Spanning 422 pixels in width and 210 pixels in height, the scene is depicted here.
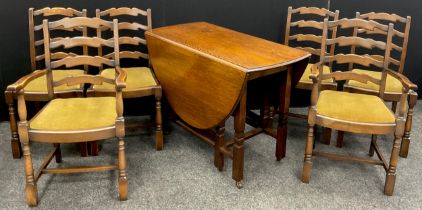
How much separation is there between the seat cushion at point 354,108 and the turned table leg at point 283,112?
0.69ft

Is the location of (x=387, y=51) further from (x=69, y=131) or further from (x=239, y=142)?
(x=69, y=131)

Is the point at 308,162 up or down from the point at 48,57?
down

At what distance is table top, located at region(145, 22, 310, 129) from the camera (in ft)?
8.61

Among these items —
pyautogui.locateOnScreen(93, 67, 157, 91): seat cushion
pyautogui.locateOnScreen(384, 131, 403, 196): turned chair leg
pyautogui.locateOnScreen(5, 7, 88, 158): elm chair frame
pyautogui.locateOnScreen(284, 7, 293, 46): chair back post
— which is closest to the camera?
pyautogui.locateOnScreen(384, 131, 403, 196): turned chair leg

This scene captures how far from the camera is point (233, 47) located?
294 centimetres

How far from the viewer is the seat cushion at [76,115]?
2.51 meters

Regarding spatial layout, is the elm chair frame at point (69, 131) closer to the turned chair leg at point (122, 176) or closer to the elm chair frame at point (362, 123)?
the turned chair leg at point (122, 176)

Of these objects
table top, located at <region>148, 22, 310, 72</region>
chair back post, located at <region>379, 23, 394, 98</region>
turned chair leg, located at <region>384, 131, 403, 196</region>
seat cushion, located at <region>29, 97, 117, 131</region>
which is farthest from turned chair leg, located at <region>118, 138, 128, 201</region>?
chair back post, located at <region>379, 23, 394, 98</region>

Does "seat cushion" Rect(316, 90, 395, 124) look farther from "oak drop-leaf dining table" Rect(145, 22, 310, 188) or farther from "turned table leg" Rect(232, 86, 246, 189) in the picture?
"turned table leg" Rect(232, 86, 246, 189)

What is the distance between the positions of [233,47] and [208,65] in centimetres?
29

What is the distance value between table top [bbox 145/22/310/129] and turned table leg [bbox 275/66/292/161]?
0.42 feet

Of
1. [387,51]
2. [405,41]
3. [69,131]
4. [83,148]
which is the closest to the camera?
[69,131]

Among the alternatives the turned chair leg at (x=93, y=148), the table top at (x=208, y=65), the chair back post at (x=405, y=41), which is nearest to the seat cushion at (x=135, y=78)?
the table top at (x=208, y=65)

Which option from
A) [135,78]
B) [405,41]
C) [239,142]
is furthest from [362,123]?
[135,78]
